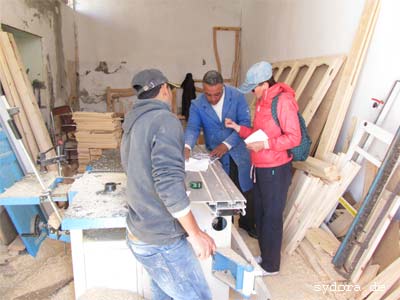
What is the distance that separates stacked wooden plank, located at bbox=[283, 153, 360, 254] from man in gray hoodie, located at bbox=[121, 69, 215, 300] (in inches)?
55.5

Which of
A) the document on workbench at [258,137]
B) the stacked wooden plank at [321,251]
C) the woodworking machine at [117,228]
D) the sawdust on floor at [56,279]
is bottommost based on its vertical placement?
the sawdust on floor at [56,279]

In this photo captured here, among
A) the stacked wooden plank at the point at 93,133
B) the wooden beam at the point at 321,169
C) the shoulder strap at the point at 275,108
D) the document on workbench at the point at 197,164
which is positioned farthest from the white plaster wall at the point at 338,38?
the stacked wooden plank at the point at 93,133

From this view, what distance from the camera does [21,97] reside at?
2.94 meters

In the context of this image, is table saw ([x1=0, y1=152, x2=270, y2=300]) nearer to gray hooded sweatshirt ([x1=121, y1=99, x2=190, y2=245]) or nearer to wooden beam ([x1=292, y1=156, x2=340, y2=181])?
gray hooded sweatshirt ([x1=121, y1=99, x2=190, y2=245])

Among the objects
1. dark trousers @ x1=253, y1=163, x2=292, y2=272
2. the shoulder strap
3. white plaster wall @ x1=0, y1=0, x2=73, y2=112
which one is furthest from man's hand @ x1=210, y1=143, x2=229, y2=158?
white plaster wall @ x1=0, y1=0, x2=73, y2=112

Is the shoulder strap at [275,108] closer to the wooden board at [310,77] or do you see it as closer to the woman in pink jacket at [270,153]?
the woman in pink jacket at [270,153]

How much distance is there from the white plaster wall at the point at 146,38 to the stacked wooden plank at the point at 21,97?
11.0 feet

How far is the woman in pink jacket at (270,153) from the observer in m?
1.97

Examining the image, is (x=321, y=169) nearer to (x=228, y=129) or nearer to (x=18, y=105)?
(x=228, y=129)

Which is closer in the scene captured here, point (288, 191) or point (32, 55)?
point (288, 191)

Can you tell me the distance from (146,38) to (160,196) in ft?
18.8

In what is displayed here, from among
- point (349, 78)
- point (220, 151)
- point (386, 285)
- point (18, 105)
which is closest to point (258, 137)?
point (220, 151)

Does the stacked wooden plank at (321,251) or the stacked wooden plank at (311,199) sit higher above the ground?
the stacked wooden plank at (311,199)

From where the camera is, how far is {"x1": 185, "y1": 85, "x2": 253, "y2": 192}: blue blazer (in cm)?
257
